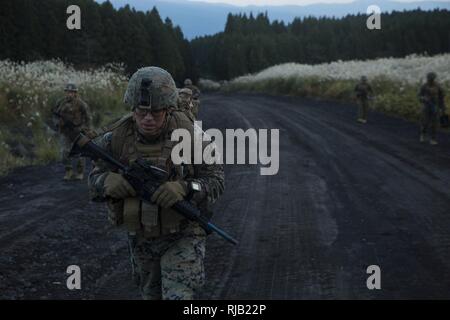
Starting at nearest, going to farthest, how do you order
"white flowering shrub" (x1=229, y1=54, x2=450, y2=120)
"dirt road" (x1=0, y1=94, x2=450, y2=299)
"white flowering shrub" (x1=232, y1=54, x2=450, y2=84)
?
"dirt road" (x1=0, y1=94, x2=450, y2=299), "white flowering shrub" (x1=229, y1=54, x2=450, y2=120), "white flowering shrub" (x1=232, y1=54, x2=450, y2=84)

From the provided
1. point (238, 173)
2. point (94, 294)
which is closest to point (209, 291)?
point (94, 294)

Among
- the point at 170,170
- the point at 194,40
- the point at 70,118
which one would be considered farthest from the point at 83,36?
the point at 194,40

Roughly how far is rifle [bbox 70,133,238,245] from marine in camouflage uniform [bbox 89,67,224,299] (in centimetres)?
5

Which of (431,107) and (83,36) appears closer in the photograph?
(431,107)

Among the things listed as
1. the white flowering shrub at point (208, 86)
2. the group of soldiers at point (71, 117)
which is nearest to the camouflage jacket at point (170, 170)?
the group of soldiers at point (71, 117)

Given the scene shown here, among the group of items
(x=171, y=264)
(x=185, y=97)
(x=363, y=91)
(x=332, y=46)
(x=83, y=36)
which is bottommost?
(x=171, y=264)

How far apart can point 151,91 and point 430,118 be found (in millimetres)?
12604

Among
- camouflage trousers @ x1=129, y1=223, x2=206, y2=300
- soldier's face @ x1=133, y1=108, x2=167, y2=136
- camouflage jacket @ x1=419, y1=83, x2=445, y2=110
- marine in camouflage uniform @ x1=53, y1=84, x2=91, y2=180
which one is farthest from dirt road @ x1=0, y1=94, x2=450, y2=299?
camouflage jacket @ x1=419, y1=83, x2=445, y2=110

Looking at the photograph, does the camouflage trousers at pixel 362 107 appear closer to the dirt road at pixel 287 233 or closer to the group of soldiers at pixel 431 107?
the group of soldiers at pixel 431 107

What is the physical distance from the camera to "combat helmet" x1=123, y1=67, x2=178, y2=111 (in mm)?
3354

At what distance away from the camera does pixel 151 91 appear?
132 inches

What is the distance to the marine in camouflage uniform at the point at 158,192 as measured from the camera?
11.1 feet

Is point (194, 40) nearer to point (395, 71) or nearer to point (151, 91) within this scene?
point (395, 71)

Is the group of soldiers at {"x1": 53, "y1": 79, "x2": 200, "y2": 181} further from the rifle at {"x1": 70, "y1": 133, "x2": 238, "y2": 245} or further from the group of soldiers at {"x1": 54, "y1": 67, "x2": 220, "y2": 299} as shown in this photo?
the rifle at {"x1": 70, "y1": 133, "x2": 238, "y2": 245}
